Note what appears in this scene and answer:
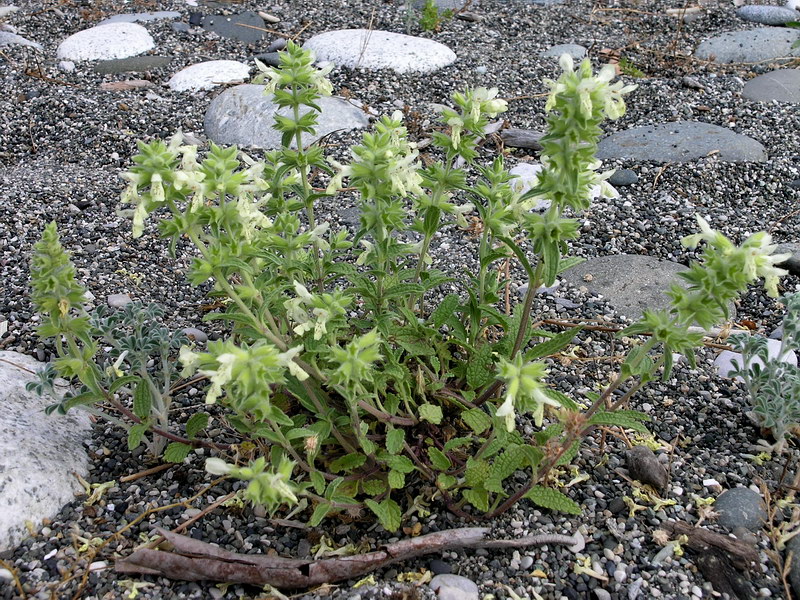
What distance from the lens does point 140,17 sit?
7145mm

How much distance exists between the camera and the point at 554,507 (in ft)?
7.47

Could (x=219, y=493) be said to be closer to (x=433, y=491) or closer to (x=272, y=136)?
(x=433, y=491)

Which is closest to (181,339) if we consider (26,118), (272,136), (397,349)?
(397,349)

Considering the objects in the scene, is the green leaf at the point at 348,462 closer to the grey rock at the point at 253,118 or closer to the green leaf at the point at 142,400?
the green leaf at the point at 142,400

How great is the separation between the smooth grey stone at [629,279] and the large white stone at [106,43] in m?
4.62

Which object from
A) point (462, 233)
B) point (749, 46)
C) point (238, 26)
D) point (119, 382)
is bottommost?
point (462, 233)

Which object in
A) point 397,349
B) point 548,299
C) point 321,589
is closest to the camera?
point 321,589

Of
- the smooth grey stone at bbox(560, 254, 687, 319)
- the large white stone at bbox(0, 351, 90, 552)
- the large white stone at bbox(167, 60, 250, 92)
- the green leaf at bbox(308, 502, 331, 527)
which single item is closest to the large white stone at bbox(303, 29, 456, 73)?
the large white stone at bbox(167, 60, 250, 92)

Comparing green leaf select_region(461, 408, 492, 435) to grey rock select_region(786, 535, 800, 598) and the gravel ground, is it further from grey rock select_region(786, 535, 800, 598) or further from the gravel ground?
grey rock select_region(786, 535, 800, 598)

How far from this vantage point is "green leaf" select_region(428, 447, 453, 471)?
2.34 metres

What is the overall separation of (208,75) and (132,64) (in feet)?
3.00

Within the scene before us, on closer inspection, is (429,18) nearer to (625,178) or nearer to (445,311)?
(625,178)

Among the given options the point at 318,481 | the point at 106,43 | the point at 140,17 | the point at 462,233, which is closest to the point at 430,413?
the point at 318,481

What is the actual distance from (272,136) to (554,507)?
3.38 metres
